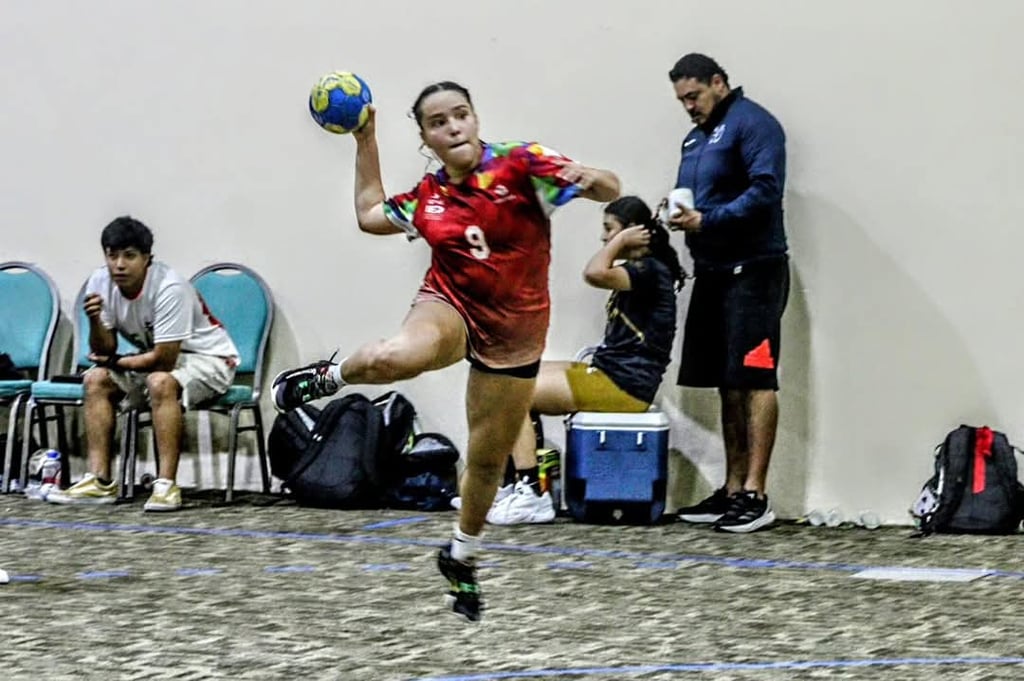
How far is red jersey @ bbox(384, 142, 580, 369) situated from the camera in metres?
4.22

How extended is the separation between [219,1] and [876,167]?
321 centimetres

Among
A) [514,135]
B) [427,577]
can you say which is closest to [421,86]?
[514,135]

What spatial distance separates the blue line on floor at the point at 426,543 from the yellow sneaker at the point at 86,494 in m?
0.45

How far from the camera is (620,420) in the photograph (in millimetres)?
6547

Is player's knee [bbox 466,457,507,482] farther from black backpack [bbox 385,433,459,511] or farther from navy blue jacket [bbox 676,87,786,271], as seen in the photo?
black backpack [bbox 385,433,459,511]

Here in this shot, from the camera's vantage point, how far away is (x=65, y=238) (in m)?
7.99

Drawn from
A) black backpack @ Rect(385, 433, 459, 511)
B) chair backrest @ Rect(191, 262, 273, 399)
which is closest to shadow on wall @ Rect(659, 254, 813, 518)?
black backpack @ Rect(385, 433, 459, 511)

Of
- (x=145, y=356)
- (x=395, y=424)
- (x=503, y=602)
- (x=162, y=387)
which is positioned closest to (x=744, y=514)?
(x=395, y=424)

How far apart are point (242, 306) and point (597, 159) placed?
182cm

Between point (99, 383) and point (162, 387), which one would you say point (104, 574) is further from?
point (99, 383)

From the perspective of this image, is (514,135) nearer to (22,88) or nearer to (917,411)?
(917,411)

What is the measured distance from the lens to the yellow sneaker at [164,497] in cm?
680

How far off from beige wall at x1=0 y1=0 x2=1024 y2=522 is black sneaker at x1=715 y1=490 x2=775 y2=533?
18.2 inches

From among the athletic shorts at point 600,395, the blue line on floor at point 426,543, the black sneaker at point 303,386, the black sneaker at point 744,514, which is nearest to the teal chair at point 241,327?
the blue line on floor at point 426,543
